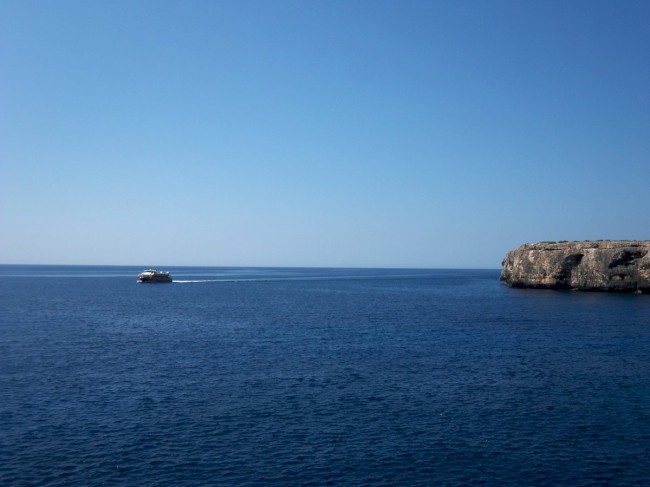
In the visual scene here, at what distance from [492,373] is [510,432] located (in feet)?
48.1

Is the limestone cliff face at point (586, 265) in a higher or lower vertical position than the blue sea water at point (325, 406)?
higher

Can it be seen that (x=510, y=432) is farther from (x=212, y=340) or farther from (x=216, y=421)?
(x=212, y=340)

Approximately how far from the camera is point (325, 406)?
36.0 m

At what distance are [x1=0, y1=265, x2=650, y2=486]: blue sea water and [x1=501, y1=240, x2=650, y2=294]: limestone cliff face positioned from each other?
5968 centimetres

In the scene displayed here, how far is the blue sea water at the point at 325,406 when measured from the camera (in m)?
26.3

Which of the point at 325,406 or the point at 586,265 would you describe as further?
the point at 586,265

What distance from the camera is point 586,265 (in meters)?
133

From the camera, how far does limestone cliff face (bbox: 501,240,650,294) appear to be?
124 meters

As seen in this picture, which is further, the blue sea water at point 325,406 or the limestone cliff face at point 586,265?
the limestone cliff face at point 586,265

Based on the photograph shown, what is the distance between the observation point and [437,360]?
5097 centimetres

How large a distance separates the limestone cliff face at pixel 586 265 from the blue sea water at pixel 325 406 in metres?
59.7

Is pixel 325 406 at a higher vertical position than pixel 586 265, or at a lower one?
lower

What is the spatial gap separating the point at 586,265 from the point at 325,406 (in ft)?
380

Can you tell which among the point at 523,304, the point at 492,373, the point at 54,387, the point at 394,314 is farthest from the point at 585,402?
the point at 523,304
